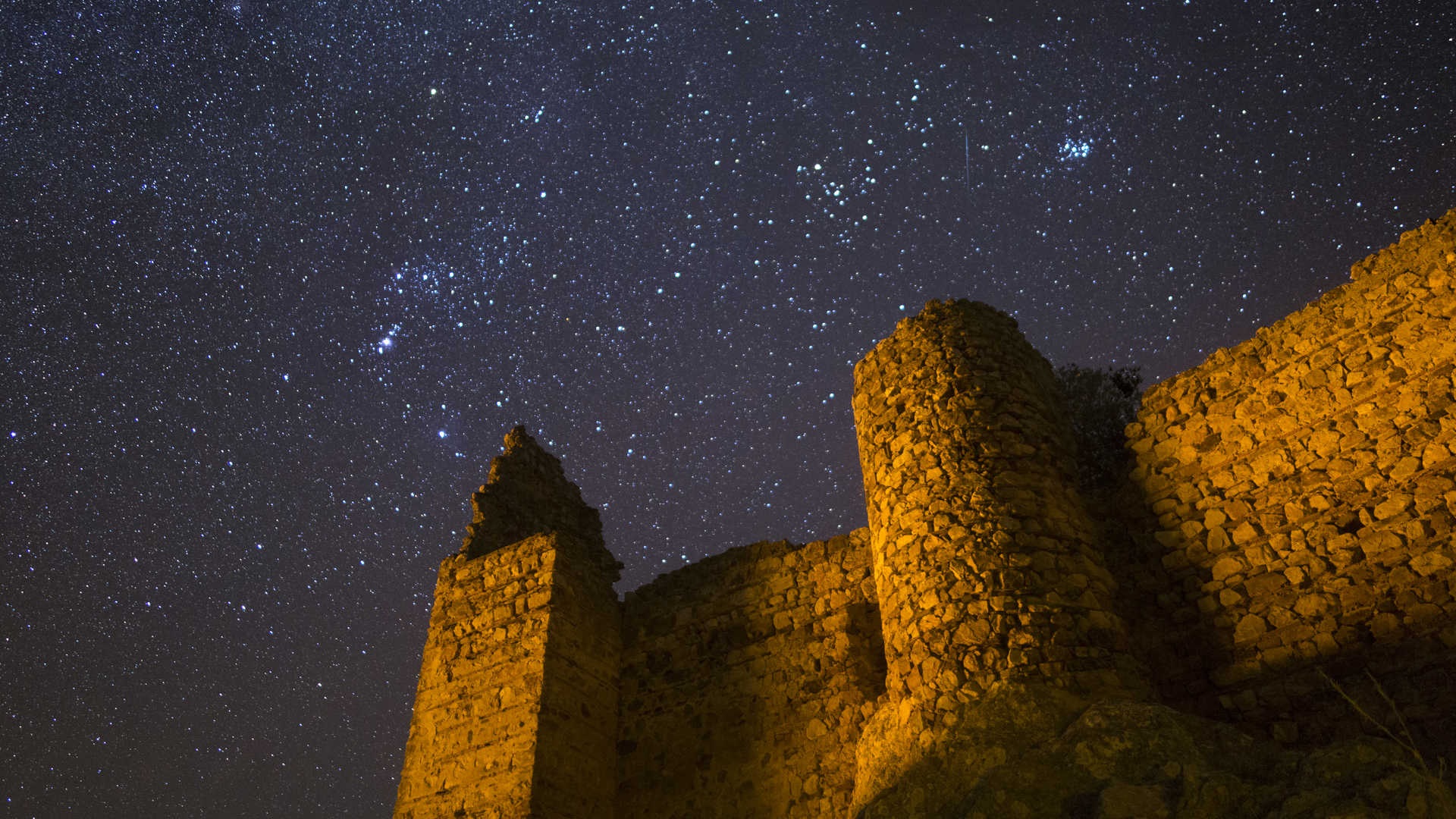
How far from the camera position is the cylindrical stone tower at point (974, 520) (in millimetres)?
5777

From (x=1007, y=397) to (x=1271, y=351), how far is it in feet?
6.48

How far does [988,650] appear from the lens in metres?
5.75

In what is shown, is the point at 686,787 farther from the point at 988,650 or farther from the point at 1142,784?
the point at 1142,784

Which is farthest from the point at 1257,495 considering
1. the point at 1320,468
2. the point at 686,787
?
the point at 686,787

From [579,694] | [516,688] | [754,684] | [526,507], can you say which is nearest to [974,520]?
[754,684]

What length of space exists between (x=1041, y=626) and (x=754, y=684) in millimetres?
3497

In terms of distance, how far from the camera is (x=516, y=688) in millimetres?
8305

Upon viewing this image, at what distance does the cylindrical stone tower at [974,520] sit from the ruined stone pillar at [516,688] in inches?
136

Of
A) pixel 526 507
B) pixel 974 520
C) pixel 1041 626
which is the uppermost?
pixel 526 507

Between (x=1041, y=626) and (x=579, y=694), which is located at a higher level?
(x=579, y=694)

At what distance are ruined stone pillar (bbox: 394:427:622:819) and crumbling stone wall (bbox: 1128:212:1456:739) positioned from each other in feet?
16.9

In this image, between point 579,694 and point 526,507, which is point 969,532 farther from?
point 526,507

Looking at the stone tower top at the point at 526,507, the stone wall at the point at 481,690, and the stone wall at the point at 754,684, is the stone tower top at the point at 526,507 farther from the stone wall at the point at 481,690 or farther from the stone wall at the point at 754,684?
the stone wall at the point at 754,684

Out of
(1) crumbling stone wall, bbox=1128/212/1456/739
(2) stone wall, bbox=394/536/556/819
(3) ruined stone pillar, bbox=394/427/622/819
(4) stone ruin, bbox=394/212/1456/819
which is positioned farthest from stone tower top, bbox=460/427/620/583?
(1) crumbling stone wall, bbox=1128/212/1456/739
